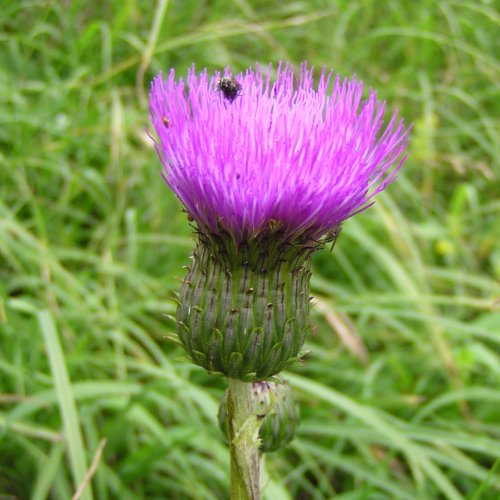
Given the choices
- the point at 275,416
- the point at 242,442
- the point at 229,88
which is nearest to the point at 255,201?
the point at 229,88

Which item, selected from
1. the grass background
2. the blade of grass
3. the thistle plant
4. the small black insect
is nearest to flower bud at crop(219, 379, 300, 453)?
the thistle plant

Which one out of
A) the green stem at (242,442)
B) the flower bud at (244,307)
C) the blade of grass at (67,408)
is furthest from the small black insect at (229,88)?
the blade of grass at (67,408)

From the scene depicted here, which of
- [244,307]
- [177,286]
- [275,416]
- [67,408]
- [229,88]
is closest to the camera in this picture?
[244,307]

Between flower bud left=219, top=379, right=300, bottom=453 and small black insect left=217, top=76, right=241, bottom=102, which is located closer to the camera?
small black insect left=217, top=76, right=241, bottom=102

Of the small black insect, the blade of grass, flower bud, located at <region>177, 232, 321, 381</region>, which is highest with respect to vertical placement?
the small black insect

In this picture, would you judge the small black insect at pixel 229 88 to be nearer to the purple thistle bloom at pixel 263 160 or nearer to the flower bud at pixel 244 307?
the purple thistle bloom at pixel 263 160

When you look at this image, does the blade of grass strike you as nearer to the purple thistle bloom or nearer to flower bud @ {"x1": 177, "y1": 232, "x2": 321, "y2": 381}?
flower bud @ {"x1": 177, "y1": 232, "x2": 321, "y2": 381}

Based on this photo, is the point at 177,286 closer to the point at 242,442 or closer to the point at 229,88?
the point at 229,88
